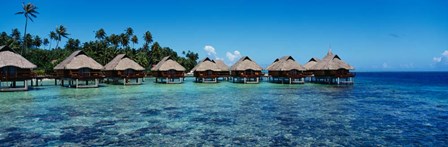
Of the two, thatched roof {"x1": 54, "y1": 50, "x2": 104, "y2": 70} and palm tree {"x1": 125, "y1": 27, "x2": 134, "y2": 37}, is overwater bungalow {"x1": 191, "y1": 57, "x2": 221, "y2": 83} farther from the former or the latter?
palm tree {"x1": 125, "y1": 27, "x2": 134, "y2": 37}

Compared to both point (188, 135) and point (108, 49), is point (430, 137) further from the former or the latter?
point (108, 49)

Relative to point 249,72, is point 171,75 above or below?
below

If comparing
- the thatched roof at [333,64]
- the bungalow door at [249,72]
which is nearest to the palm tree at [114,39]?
the bungalow door at [249,72]

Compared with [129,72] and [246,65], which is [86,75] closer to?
[129,72]

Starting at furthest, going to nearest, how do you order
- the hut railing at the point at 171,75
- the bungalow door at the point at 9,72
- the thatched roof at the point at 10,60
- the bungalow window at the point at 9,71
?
the hut railing at the point at 171,75 → the bungalow window at the point at 9,71 → the bungalow door at the point at 9,72 → the thatched roof at the point at 10,60

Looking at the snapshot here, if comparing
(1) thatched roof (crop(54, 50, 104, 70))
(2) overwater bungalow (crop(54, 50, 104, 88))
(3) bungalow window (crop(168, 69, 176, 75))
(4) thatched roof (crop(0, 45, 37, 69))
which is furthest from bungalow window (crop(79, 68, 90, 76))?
(3) bungalow window (crop(168, 69, 176, 75))

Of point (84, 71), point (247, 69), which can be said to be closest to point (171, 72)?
point (247, 69)

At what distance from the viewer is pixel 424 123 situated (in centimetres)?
1314

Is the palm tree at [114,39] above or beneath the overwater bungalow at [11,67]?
above

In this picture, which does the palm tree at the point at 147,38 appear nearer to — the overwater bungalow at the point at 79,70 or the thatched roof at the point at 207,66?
the thatched roof at the point at 207,66

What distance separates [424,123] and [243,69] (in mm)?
28911

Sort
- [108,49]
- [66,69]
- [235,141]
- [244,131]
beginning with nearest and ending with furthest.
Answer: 1. [235,141]
2. [244,131]
3. [66,69]
4. [108,49]

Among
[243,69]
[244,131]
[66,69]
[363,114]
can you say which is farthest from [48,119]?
[243,69]

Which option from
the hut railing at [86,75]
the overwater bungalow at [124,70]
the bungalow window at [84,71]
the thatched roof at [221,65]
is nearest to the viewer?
the hut railing at [86,75]
